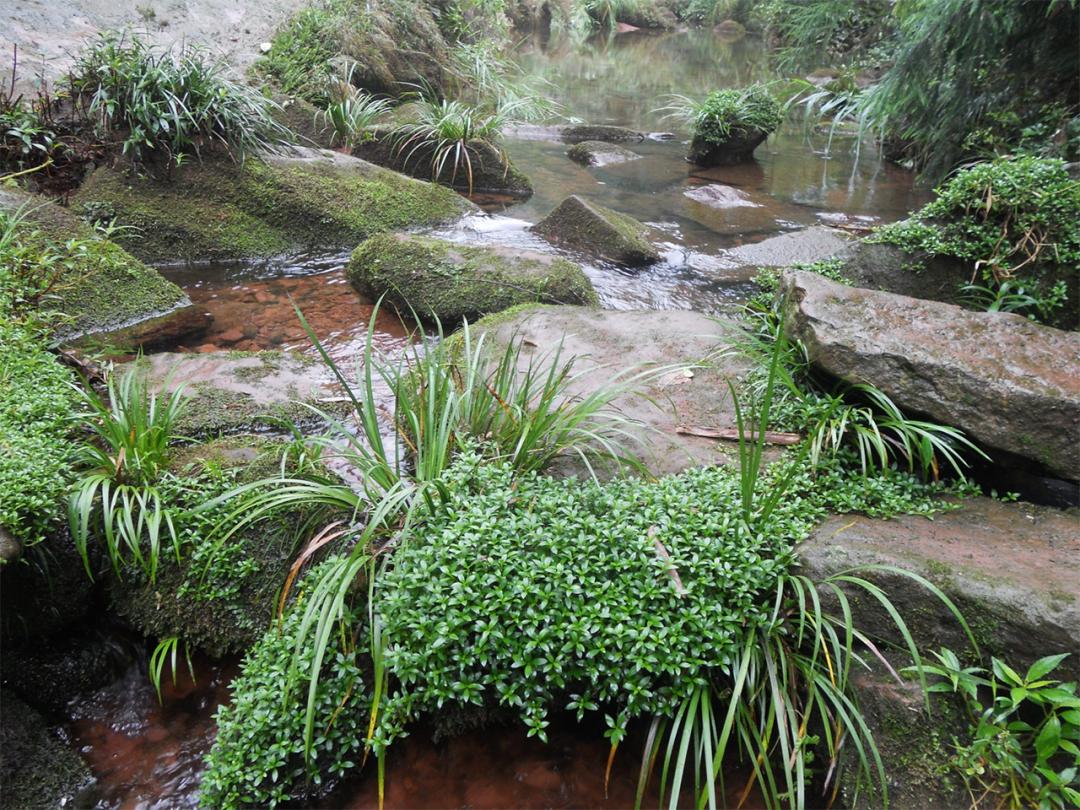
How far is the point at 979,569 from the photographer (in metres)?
2.08

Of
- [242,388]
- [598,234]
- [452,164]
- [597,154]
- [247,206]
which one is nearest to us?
[242,388]

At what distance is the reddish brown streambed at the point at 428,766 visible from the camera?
2.01 meters

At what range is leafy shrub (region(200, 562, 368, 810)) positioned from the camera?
1927 millimetres

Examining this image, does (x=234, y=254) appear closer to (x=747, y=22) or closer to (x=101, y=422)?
(x=101, y=422)

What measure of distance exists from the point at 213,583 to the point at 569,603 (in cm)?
127

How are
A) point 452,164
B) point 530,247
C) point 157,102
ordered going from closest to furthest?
point 157,102
point 530,247
point 452,164

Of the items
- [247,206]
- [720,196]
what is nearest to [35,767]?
[247,206]

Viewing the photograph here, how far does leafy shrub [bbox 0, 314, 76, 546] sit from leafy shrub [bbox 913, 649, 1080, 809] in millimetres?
2736

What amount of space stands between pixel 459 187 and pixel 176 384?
520cm

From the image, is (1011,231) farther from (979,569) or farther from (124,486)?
(124,486)

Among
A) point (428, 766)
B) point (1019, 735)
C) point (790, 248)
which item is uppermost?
point (790, 248)

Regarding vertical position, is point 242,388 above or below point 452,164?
below

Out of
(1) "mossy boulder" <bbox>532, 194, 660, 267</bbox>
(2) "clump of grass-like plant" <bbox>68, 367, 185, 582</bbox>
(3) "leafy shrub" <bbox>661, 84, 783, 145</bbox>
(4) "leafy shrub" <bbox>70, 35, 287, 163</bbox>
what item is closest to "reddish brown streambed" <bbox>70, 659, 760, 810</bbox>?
(2) "clump of grass-like plant" <bbox>68, 367, 185, 582</bbox>

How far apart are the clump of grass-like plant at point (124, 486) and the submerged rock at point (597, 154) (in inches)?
300
